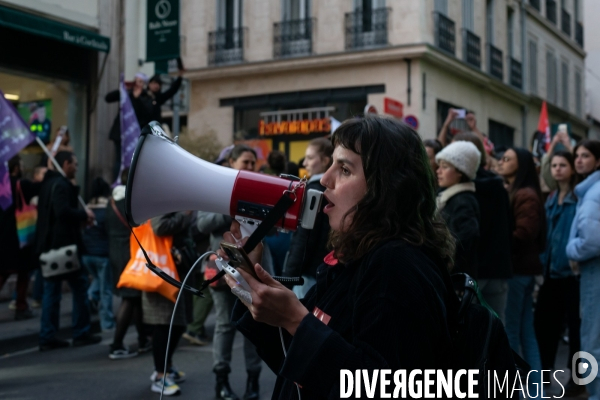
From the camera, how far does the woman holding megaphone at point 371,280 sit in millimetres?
1774

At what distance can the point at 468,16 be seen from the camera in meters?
22.1

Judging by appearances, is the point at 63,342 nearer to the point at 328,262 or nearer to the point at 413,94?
the point at 328,262

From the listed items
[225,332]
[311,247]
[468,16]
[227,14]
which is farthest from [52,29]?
[468,16]

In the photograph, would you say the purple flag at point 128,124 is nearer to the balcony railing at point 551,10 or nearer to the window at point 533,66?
the window at point 533,66

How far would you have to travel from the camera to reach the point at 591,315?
197 inches

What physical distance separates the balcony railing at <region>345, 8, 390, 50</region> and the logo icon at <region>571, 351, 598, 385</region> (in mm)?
14655

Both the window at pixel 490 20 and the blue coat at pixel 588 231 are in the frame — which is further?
the window at pixel 490 20

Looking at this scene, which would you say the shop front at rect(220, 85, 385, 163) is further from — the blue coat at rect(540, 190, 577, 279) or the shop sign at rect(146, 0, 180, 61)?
the blue coat at rect(540, 190, 577, 279)

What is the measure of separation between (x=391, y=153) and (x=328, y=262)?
40 cm

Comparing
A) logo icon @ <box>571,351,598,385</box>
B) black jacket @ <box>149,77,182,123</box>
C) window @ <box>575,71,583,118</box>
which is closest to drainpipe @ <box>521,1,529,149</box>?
window @ <box>575,71,583,118</box>

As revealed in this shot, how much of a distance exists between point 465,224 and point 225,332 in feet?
6.43

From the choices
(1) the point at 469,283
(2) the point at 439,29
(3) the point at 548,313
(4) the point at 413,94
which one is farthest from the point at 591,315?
(2) the point at 439,29

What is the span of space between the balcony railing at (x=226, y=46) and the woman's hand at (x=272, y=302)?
19.8 metres

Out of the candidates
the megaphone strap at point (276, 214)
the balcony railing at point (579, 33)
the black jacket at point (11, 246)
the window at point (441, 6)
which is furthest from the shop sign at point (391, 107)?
the balcony railing at point (579, 33)
